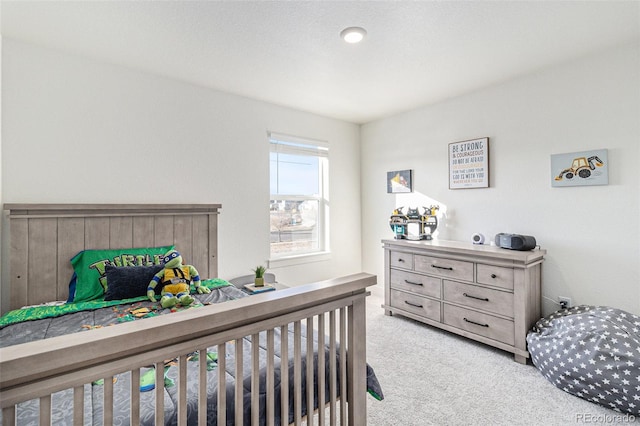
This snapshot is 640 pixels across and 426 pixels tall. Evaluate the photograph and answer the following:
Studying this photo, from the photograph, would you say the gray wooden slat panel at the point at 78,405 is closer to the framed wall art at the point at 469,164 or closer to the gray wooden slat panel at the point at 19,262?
the gray wooden slat panel at the point at 19,262

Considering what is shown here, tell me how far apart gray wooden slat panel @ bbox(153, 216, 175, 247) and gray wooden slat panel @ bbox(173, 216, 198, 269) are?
33 millimetres

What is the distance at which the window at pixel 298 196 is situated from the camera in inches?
140

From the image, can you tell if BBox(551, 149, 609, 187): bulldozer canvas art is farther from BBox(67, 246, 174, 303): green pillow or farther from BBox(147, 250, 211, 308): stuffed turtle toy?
BBox(67, 246, 174, 303): green pillow

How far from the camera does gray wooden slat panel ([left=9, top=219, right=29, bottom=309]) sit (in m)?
2.10

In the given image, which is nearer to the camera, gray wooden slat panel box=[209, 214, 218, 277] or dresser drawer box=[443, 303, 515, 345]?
dresser drawer box=[443, 303, 515, 345]

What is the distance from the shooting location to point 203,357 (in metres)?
0.84

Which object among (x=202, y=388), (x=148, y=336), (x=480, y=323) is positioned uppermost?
(x=148, y=336)

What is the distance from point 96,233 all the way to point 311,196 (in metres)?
2.25

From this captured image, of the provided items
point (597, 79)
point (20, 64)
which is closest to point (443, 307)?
point (597, 79)

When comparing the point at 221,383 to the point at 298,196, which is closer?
the point at 221,383

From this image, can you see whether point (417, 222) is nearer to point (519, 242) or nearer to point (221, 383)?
point (519, 242)

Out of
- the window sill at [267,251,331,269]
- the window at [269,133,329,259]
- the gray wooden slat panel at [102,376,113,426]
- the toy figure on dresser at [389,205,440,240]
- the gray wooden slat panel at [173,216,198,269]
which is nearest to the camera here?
the gray wooden slat panel at [102,376,113,426]

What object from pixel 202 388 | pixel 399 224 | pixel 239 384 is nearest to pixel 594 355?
pixel 399 224

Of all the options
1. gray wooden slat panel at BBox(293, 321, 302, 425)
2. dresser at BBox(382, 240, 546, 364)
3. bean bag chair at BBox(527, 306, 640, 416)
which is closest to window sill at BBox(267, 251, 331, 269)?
dresser at BBox(382, 240, 546, 364)
